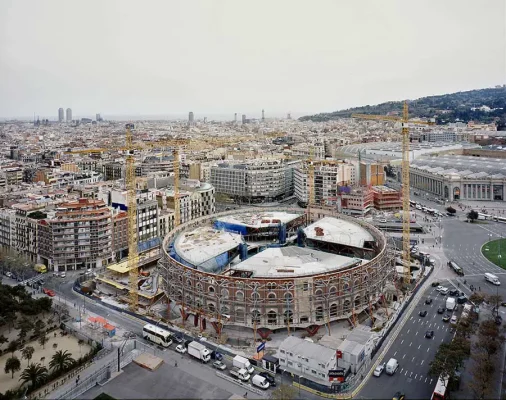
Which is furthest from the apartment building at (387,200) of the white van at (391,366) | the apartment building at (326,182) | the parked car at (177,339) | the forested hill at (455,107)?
the forested hill at (455,107)

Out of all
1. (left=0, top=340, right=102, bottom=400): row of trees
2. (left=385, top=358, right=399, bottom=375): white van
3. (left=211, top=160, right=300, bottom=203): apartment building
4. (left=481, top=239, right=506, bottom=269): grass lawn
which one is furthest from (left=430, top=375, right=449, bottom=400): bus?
(left=211, top=160, right=300, bottom=203): apartment building

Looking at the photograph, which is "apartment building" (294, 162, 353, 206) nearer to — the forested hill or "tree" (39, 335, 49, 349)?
"tree" (39, 335, 49, 349)

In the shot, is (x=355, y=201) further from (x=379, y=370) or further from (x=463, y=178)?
(x=379, y=370)

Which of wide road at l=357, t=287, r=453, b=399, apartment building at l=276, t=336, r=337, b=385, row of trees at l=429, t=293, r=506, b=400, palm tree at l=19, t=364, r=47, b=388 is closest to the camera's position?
row of trees at l=429, t=293, r=506, b=400

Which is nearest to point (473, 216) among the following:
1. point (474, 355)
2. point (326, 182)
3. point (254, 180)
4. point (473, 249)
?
point (473, 249)

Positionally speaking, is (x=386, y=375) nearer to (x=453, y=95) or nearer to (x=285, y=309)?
(x=285, y=309)
